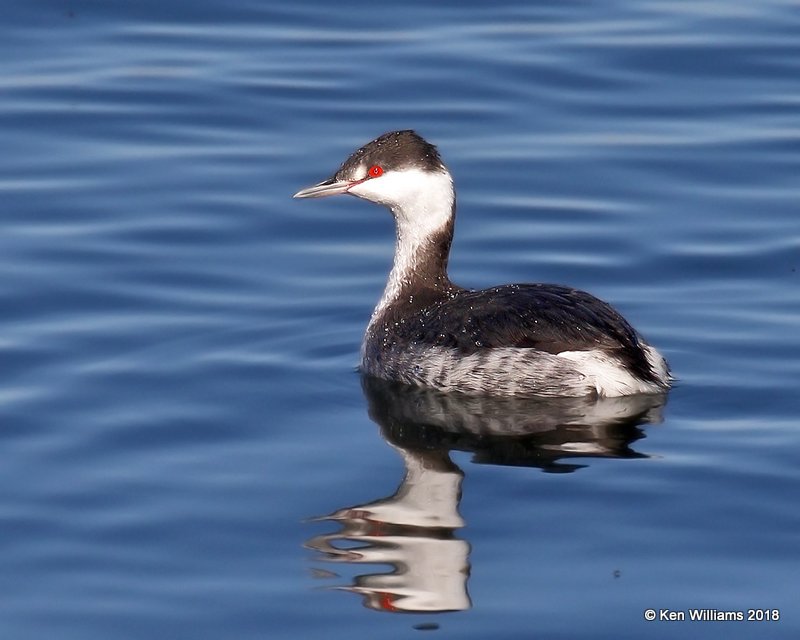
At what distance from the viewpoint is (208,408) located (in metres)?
8.57

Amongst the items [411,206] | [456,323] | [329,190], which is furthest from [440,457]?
[329,190]

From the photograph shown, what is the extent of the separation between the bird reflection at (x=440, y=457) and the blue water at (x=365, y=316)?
0.02 metres

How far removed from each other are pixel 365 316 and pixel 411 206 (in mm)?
832

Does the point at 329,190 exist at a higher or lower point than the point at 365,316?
higher

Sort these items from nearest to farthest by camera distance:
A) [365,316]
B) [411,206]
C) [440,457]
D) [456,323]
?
[440,457], [456,323], [411,206], [365,316]

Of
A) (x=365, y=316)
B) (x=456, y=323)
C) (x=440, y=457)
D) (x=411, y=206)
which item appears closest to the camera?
(x=440, y=457)

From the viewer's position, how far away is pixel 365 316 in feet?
33.6

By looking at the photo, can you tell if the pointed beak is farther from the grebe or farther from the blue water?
the blue water

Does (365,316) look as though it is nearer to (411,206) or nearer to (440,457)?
(411,206)

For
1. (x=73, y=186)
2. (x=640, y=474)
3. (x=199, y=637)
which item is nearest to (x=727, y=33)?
(x=73, y=186)

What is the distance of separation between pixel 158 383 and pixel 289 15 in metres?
7.08

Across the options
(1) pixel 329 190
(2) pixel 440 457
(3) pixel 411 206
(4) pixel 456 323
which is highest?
(1) pixel 329 190

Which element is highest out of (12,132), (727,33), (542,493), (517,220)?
(727,33)

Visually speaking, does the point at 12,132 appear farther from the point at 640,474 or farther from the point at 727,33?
the point at 640,474
